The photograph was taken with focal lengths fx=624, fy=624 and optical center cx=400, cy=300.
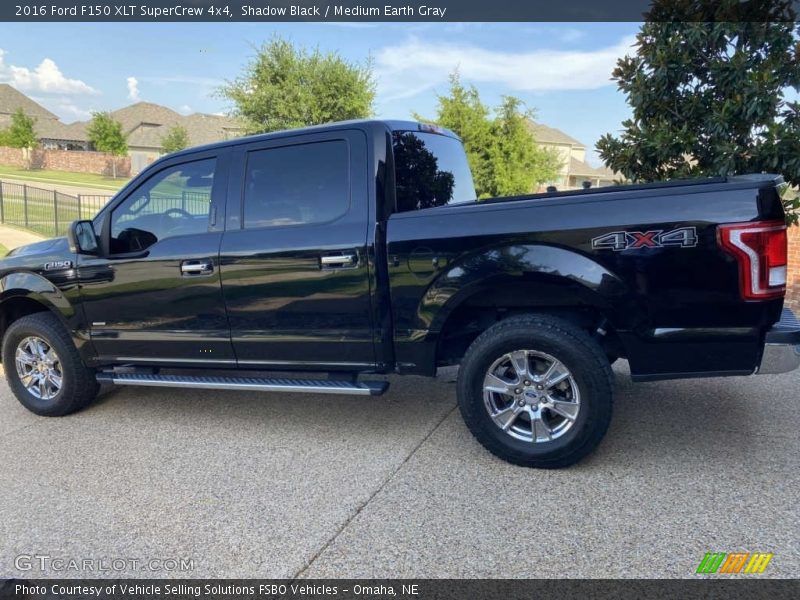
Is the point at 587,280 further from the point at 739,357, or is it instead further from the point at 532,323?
the point at 739,357

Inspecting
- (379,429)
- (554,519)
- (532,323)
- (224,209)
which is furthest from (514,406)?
(224,209)

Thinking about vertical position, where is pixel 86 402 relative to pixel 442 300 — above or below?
below

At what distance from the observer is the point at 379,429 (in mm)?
4340

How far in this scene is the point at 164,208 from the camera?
14.6 ft

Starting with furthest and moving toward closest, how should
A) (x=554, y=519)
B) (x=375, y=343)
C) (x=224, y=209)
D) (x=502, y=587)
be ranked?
(x=224, y=209) → (x=375, y=343) → (x=554, y=519) → (x=502, y=587)

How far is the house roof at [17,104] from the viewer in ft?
233

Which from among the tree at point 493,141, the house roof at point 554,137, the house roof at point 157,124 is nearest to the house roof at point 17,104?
the house roof at point 157,124

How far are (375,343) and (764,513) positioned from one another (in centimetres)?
224

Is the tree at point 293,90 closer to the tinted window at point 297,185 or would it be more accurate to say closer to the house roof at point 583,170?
the tinted window at point 297,185

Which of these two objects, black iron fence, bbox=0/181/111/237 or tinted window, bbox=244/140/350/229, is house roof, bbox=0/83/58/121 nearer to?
black iron fence, bbox=0/181/111/237

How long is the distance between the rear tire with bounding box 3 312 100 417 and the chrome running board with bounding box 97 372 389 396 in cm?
23

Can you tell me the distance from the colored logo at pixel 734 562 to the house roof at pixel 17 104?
8277 cm

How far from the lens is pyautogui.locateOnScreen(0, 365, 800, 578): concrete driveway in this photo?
2.80 metres

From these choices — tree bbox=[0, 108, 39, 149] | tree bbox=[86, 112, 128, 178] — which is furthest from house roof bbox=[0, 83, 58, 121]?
tree bbox=[86, 112, 128, 178]
